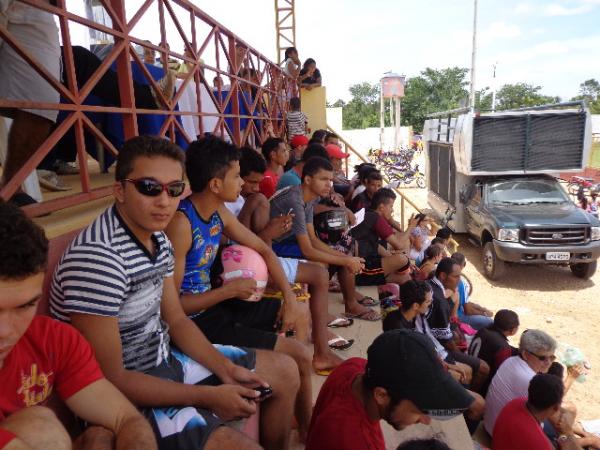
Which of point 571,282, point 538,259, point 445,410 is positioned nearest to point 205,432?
point 445,410

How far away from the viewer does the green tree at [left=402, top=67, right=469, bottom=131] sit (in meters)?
53.7

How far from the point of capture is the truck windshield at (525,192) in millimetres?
9672

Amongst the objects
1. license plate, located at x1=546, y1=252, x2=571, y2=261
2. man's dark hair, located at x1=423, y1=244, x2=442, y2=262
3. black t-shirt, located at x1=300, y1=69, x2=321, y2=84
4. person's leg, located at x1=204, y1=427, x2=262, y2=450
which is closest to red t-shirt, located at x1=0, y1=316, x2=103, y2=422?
person's leg, located at x1=204, y1=427, x2=262, y2=450

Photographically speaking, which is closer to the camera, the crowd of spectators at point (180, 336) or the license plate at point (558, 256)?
the crowd of spectators at point (180, 336)

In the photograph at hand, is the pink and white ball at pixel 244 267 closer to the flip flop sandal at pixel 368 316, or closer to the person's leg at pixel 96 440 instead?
the person's leg at pixel 96 440

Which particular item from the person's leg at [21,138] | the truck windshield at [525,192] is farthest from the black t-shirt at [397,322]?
the truck windshield at [525,192]

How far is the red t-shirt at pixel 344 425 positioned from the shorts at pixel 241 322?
0.61 m

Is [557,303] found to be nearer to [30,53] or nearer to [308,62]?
[308,62]

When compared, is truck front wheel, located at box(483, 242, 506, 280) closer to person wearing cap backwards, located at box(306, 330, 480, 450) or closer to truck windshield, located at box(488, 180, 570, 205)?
truck windshield, located at box(488, 180, 570, 205)

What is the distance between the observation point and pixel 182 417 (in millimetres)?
1728

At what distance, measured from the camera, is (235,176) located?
8.71ft

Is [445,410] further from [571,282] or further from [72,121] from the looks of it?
[571,282]

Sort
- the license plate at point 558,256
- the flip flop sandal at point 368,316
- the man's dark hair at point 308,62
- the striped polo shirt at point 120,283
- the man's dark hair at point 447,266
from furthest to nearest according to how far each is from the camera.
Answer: the man's dark hair at point 308,62
the license plate at point 558,256
the man's dark hair at point 447,266
the flip flop sandal at point 368,316
the striped polo shirt at point 120,283

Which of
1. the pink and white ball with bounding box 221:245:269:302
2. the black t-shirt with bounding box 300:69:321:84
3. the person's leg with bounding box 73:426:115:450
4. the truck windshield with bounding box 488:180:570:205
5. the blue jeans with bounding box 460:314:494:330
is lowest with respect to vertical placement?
the blue jeans with bounding box 460:314:494:330
